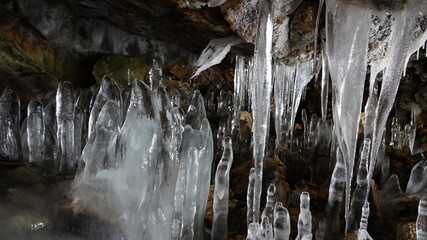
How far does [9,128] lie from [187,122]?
1.79 meters

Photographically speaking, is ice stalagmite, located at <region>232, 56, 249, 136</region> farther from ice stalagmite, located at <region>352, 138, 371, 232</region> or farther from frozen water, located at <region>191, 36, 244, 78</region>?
ice stalagmite, located at <region>352, 138, 371, 232</region>

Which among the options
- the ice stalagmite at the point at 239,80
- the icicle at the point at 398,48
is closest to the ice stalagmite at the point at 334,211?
the icicle at the point at 398,48

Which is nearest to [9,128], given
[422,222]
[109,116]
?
[109,116]

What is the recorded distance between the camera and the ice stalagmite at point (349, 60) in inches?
144

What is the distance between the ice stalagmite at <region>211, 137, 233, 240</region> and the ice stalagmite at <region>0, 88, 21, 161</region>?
1.98 meters

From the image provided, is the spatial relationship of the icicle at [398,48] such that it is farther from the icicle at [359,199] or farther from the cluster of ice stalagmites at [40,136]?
the cluster of ice stalagmites at [40,136]

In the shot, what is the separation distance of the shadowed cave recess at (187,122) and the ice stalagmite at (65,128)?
0.5 inches

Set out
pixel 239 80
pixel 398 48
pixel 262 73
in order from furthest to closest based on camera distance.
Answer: pixel 239 80 < pixel 262 73 < pixel 398 48

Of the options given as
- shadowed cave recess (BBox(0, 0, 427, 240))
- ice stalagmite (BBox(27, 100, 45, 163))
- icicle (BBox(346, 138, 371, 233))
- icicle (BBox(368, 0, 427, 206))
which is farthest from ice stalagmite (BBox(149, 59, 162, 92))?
icicle (BBox(368, 0, 427, 206))

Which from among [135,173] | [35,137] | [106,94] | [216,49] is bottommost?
[135,173]

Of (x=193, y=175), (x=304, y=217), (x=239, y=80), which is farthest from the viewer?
(x=239, y=80)

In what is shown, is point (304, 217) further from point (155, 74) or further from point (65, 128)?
point (155, 74)

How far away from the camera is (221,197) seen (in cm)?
385

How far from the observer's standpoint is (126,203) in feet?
9.73
